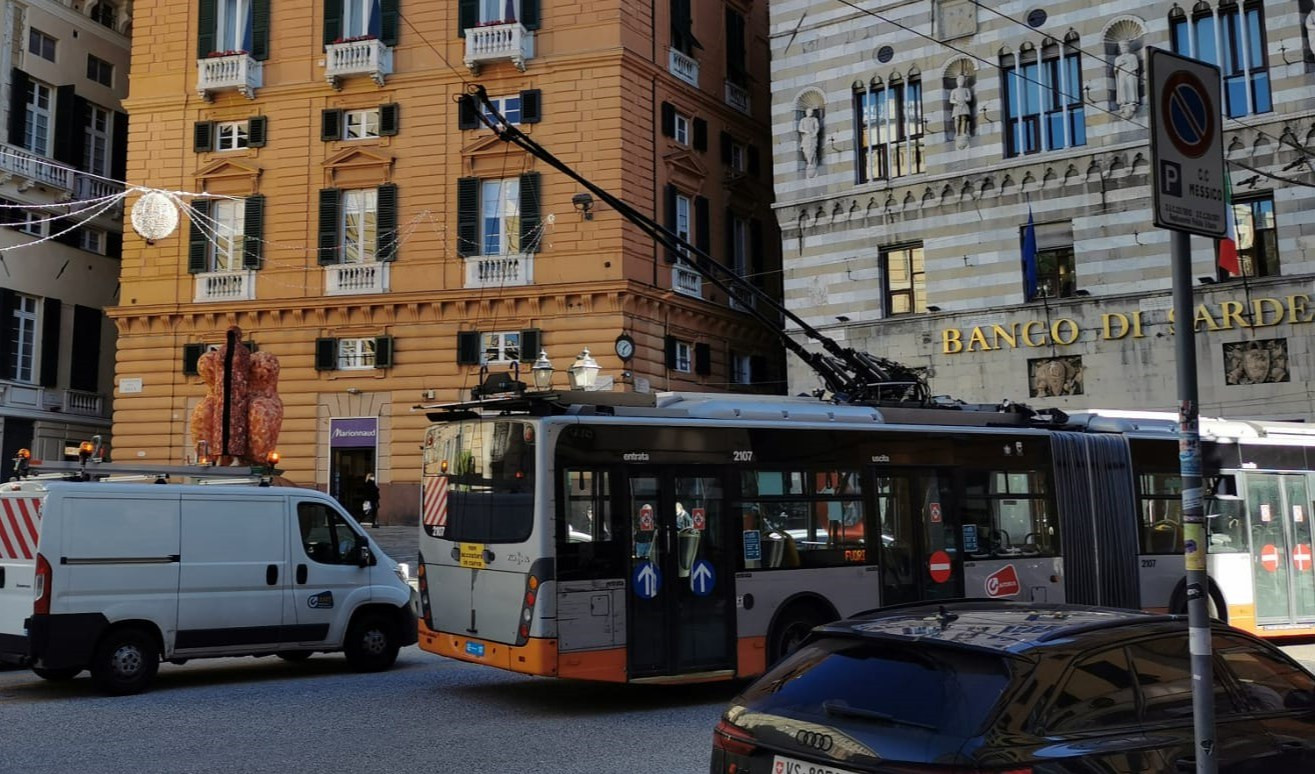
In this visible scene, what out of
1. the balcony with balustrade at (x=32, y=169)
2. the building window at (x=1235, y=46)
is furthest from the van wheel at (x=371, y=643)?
the balcony with balustrade at (x=32, y=169)

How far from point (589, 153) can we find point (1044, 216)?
460 inches

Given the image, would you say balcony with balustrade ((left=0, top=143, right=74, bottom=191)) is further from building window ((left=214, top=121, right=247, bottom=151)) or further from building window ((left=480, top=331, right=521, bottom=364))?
building window ((left=480, top=331, right=521, bottom=364))

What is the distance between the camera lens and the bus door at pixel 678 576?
11352 millimetres

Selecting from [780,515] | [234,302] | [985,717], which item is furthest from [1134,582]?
[234,302]

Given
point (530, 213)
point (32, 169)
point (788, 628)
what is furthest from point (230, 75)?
point (788, 628)

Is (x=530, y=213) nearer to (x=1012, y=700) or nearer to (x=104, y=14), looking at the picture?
(x=104, y=14)

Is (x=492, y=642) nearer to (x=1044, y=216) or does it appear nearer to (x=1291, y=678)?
(x=1291, y=678)

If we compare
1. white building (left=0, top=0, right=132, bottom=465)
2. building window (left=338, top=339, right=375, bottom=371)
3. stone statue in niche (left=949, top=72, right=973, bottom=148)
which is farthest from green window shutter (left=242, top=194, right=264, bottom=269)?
stone statue in niche (left=949, top=72, right=973, bottom=148)

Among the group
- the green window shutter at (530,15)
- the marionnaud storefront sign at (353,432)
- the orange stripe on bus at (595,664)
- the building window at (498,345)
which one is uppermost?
the green window shutter at (530,15)

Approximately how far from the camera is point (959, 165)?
28938mm

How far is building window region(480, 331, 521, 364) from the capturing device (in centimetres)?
3191

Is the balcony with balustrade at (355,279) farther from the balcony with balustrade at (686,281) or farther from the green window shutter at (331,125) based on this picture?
the balcony with balustrade at (686,281)

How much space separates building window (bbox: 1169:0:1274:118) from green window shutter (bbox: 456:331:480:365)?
18.3 meters

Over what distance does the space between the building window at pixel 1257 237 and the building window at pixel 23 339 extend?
106 feet
